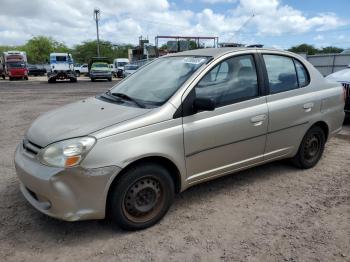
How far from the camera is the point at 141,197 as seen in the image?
3.33 meters

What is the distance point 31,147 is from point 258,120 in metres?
2.45

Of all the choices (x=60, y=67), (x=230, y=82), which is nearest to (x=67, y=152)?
(x=230, y=82)

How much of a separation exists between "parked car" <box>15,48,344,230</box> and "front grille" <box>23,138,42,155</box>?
0.01 m

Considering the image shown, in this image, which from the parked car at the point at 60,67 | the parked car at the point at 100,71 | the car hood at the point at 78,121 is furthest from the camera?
the parked car at the point at 100,71

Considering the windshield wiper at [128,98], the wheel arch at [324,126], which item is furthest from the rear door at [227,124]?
the wheel arch at [324,126]

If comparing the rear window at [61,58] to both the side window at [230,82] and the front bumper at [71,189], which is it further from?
the front bumper at [71,189]

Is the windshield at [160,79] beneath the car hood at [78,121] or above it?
above

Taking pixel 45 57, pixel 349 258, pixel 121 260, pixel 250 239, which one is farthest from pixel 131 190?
pixel 45 57

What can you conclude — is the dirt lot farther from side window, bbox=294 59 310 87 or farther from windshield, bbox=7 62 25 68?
windshield, bbox=7 62 25 68

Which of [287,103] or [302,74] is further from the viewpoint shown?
[302,74]

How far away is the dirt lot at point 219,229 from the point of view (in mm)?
3000

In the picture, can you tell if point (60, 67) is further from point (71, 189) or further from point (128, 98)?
point (71, 189)

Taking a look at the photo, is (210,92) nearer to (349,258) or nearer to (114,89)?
(114,89)

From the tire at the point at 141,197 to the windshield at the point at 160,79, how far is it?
744mm
